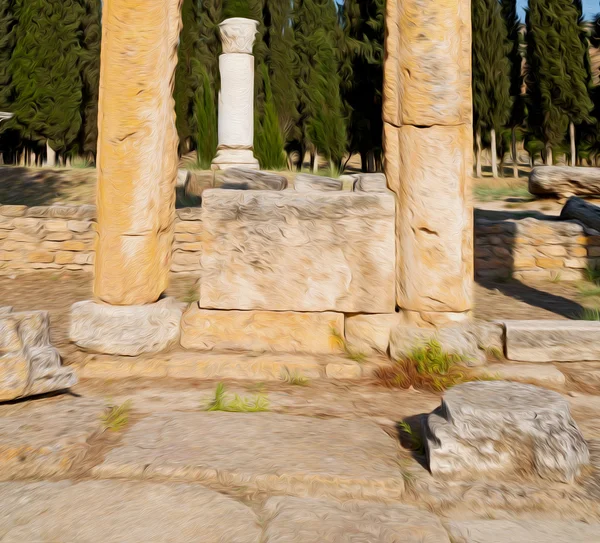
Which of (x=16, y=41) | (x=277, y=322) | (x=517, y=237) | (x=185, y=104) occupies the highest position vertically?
(x=16, y=41)

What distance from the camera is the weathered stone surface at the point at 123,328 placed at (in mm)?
4520

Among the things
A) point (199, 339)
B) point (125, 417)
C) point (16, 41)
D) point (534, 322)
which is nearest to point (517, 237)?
point (534, 322)

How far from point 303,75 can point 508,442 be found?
18875 mm

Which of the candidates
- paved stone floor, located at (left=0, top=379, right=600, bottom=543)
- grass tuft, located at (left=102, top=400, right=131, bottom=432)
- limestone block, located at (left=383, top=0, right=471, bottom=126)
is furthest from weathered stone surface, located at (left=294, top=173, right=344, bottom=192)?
grass tuft, located at (left=102, top=400, right=131, bottom=432)

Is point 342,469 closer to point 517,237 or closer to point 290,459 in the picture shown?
point 290,459

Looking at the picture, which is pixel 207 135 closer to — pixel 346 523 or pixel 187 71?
pixel 187 71

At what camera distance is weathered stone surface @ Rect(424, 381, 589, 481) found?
105 inches

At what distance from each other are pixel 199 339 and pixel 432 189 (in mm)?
1928

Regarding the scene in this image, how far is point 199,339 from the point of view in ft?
15.2

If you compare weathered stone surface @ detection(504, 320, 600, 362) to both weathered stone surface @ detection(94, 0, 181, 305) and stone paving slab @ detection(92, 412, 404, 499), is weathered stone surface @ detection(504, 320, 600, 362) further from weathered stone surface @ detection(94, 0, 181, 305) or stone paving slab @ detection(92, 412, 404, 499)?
weathered stone surface @ detection(94, 0, 181, 305)

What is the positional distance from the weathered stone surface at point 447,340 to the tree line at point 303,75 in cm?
1418

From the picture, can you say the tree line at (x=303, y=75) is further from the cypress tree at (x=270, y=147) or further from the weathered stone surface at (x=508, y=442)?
the weathered stone surface at (x=508, y=442)

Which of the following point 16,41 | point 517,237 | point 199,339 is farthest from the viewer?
point 16,41

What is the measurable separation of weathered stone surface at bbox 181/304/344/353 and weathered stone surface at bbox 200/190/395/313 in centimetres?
7
